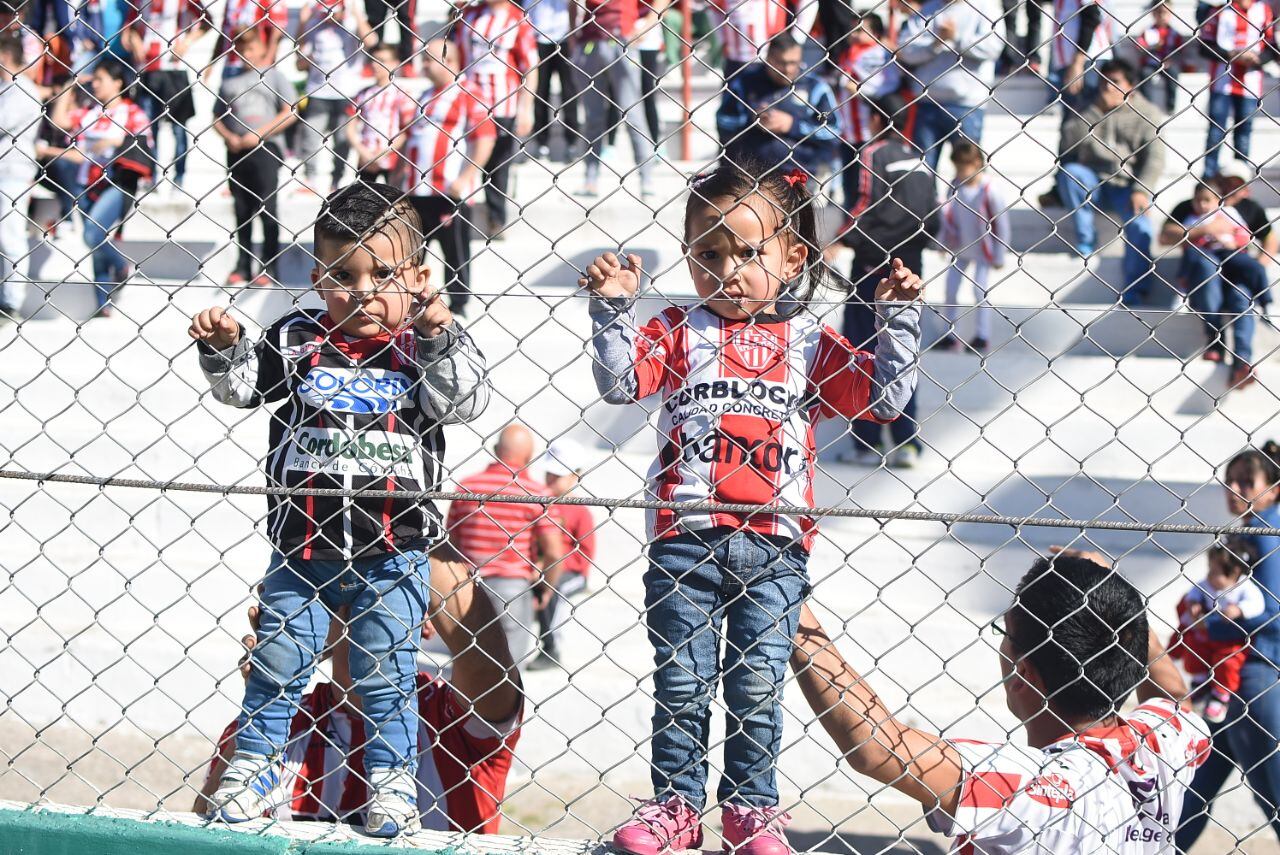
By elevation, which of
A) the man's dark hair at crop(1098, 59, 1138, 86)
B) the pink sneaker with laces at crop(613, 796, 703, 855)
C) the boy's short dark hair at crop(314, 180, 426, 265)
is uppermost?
the man's dark hair at crop(1098, 59, 1138, 86)

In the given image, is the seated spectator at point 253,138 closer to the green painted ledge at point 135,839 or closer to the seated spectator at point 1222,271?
the seated spectator at point 1222,271

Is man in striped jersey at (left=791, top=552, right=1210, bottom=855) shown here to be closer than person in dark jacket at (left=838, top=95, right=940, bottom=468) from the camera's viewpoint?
Yes

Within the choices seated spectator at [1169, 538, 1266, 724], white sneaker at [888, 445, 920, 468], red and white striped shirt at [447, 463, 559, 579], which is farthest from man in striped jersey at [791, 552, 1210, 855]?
white sneaker at [888, 445, 920, 468]

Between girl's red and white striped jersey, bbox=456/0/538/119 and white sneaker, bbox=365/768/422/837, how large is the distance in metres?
4.50

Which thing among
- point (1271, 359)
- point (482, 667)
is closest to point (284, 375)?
point (482, 667)

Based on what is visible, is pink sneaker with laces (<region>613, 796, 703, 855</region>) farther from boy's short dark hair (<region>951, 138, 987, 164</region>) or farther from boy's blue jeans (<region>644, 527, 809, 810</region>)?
boy's short dark hair (<region>951, 138, 987, 164</region>)

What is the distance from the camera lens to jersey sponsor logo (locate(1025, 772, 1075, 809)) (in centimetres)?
230

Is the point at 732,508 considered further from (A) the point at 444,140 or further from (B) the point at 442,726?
(A) the point at 444,140

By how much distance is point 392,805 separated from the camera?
8.21 ft

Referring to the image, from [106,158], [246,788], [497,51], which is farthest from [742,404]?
[106,158]

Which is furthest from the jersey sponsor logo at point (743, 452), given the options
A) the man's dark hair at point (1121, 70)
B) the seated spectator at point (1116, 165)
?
the man's dark hair at point (1121, 70)

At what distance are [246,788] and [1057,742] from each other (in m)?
1.54

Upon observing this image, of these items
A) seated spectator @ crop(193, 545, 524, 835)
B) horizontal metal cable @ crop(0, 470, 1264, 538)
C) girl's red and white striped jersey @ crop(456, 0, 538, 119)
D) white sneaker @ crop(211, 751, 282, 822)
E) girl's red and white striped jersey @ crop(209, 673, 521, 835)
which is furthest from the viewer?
girl's red and white striped jersey @ crop(456, 0, 538, 119)

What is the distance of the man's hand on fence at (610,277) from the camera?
2307 millimetres
